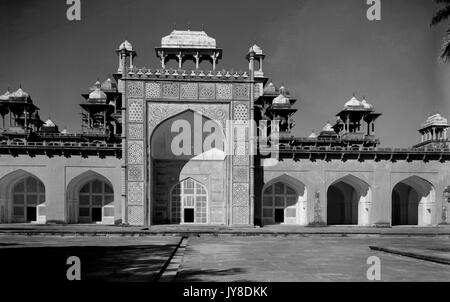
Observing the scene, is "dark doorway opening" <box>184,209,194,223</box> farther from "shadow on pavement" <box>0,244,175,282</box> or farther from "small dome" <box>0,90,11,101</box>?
"small dome" <box>0,90,11,101</box>

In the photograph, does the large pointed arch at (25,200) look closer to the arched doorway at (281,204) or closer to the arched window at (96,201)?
the arched window at (96,201)

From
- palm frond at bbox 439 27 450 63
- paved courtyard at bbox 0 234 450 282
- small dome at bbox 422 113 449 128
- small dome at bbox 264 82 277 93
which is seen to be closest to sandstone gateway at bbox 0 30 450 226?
small dome at bbox 422 113 449 128

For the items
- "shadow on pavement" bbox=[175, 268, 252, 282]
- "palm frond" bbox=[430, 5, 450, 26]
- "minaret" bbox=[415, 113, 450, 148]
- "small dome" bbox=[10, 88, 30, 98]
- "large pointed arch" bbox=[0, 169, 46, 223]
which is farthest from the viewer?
"minaret" bbox=[415, 113, 450, 148]

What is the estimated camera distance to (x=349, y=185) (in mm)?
23141

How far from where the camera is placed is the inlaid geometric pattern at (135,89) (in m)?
19.1

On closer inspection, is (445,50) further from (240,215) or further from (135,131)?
(135,131)

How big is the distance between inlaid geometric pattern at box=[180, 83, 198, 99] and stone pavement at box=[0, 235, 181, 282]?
30.4ft

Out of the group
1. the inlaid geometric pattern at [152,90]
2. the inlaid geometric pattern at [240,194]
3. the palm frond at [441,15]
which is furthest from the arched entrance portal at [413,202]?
the inlaid geometric pattern at [152,90]

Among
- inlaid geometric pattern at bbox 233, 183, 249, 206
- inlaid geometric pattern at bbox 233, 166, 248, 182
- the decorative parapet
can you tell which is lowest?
inlaid geometric pattern at bbox 233, 183, 249, 206

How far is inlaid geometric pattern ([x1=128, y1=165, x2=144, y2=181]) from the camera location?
1903 centimetres

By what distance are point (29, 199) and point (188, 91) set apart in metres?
11.2

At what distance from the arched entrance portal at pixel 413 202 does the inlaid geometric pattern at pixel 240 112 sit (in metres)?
10.1

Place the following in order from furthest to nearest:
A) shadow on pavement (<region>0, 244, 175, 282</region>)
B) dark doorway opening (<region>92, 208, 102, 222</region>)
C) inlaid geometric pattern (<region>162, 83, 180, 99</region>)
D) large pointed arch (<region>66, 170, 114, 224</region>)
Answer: dark doorway opening (<region>92, 208, 102, 222</region>), large pointed arch (<region>66, 170, 114, 224</region>), inlaid geometric pattern (<region>162, 83, 180, 99</region>), shadow on pavement (<region>0, 244, 175, 282</region>)
